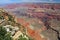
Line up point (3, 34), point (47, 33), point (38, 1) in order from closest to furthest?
point (3, 34)
point (47, 33)
point (38, 1)

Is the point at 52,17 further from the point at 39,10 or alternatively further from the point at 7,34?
the point at 7,34

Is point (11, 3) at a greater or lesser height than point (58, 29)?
greater

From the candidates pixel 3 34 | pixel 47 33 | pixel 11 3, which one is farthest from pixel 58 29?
pixel 3 34

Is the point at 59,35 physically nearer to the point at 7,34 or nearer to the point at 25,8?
the point at 25,8

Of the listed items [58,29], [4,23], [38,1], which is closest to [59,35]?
[58,29]

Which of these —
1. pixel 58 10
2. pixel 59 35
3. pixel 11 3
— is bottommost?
pixel 59 35

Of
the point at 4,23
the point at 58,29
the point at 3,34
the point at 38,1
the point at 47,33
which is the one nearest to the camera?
the point at 3,34

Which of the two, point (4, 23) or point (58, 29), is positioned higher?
point (4, 23)

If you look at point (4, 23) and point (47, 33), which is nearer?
point (4, 23)

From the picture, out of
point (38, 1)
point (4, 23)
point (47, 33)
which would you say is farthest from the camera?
point (38, 1)
